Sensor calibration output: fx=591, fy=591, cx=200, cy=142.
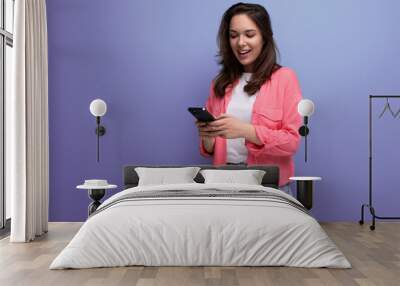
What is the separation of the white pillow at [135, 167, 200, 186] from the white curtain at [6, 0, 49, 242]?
986mm

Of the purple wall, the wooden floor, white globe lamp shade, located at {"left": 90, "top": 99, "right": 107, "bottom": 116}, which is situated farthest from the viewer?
the purple wall

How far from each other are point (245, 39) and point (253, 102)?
2.25 feet

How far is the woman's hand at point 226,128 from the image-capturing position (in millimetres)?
6391

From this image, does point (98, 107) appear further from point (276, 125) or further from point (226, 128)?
point (276, 125)

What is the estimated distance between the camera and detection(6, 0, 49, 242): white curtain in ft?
17.7

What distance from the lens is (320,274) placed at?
12.6ft

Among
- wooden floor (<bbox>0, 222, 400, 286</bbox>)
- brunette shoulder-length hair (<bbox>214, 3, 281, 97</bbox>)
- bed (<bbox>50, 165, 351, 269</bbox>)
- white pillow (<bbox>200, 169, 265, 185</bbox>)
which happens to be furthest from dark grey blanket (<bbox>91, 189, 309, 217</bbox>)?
brunette shoulder-length hair (<bbox>214, 3, 281, 97</bbox>)

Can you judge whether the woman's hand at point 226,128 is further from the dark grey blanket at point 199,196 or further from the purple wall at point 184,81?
the dark grey blanket at point 199,196

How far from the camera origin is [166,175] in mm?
6000

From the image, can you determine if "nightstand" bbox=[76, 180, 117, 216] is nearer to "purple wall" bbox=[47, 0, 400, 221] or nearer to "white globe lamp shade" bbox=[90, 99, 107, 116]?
"purple wall" bbox=[47, 0, 400, 221]

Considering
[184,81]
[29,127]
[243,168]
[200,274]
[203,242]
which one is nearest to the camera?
[200,274]

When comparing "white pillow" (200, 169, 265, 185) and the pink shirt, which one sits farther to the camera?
the pink shirt

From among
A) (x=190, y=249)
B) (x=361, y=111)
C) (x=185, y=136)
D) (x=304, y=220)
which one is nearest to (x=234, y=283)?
(x=190, y=249)

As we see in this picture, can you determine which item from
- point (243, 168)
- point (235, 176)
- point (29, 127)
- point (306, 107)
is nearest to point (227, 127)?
point (243, 168)
